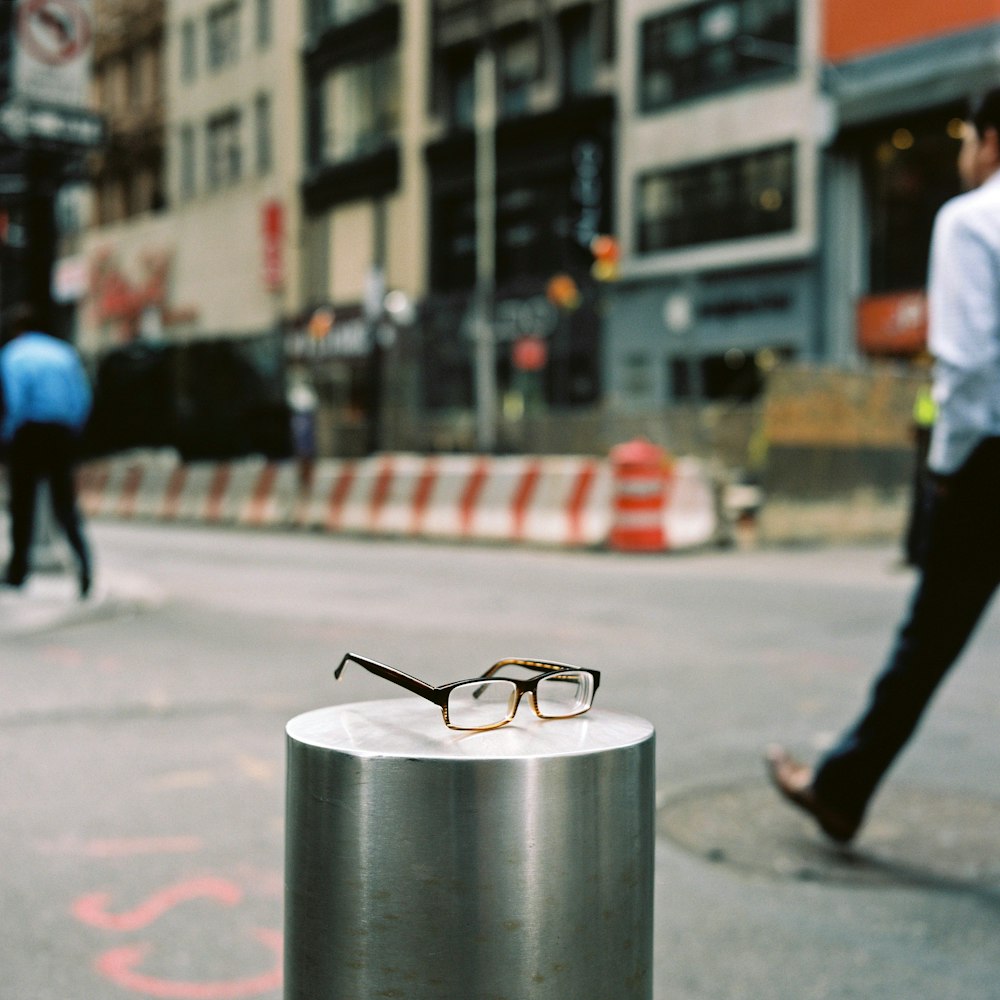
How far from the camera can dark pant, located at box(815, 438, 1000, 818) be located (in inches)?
134

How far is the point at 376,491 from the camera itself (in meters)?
17.4

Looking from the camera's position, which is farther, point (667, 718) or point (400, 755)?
point (667, 718)

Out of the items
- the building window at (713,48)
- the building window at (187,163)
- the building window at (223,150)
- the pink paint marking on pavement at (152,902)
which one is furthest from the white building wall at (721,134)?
the pink paint marking on pavement at (152,902)

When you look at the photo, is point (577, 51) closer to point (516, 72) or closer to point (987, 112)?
point (516, 72)

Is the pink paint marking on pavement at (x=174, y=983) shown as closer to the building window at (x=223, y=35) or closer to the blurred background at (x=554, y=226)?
the blurred background at (x=554, y=226)

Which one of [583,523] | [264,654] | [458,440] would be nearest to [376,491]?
[583,523]

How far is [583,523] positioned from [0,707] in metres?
9.72

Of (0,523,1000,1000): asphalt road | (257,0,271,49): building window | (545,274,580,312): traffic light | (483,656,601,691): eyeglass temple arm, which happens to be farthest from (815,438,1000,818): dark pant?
(257,0,271,49): building window

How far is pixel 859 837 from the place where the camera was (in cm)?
Result: 390

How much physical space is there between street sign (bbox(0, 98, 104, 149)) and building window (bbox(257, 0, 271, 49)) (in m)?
33.4

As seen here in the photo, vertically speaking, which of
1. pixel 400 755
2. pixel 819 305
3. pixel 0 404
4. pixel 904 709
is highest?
pixel 819 305

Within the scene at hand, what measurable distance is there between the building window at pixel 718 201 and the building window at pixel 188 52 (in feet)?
63.8

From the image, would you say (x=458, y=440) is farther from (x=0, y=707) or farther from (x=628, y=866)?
(x=628, y=866)

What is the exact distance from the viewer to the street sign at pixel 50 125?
952 cm
